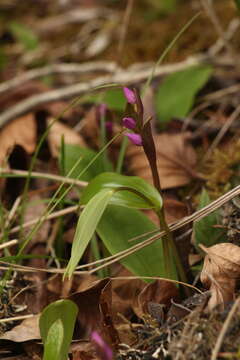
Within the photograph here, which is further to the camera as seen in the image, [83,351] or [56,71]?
[56,71]

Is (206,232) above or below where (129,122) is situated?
below

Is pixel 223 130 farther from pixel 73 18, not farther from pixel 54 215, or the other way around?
pixel 73 18

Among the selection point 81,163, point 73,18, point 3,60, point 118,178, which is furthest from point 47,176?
point 73,18

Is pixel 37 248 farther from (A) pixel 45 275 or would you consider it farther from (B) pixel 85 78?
(B) pixel 85 78

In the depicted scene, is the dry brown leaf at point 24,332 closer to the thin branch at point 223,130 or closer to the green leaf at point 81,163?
the green leaf at point 81,163

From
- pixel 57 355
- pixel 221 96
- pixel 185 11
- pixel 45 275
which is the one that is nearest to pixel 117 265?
pixel 45 275

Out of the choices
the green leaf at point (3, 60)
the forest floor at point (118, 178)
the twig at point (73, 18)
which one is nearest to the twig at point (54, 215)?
the forest floor at point (118, 178)

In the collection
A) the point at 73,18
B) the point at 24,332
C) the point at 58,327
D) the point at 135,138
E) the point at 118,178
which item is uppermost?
the point at 73,18
